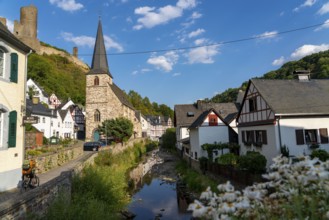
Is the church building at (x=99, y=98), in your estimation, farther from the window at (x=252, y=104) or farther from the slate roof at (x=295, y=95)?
the slate roof at (x=295, y=95)

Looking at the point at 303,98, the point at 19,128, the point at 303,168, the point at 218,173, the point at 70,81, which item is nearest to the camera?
the point at 303,168

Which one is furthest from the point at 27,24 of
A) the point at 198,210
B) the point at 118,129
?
the point at 198,210

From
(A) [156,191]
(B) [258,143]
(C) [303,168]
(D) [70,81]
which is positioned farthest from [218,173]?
(D) [70,81]

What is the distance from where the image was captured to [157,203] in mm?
19422

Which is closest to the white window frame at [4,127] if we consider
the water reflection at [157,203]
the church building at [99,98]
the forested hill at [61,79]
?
the water reflection at [157,203]


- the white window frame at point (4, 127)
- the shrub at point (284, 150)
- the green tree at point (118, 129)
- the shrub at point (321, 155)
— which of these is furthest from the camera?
the green tree at point (118, 129)

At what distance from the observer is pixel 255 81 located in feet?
65.2

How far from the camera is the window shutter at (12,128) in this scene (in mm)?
10828

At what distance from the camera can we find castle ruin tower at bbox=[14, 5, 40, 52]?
2662 inches

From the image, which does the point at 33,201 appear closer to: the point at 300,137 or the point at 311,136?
the point at 300,137

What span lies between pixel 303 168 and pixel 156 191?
70.5 ft

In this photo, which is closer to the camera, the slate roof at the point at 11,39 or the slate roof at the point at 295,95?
the slate roof at the point at 11,39

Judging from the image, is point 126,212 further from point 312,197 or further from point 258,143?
point 312,197

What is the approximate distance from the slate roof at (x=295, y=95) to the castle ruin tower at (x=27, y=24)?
69.3 m
